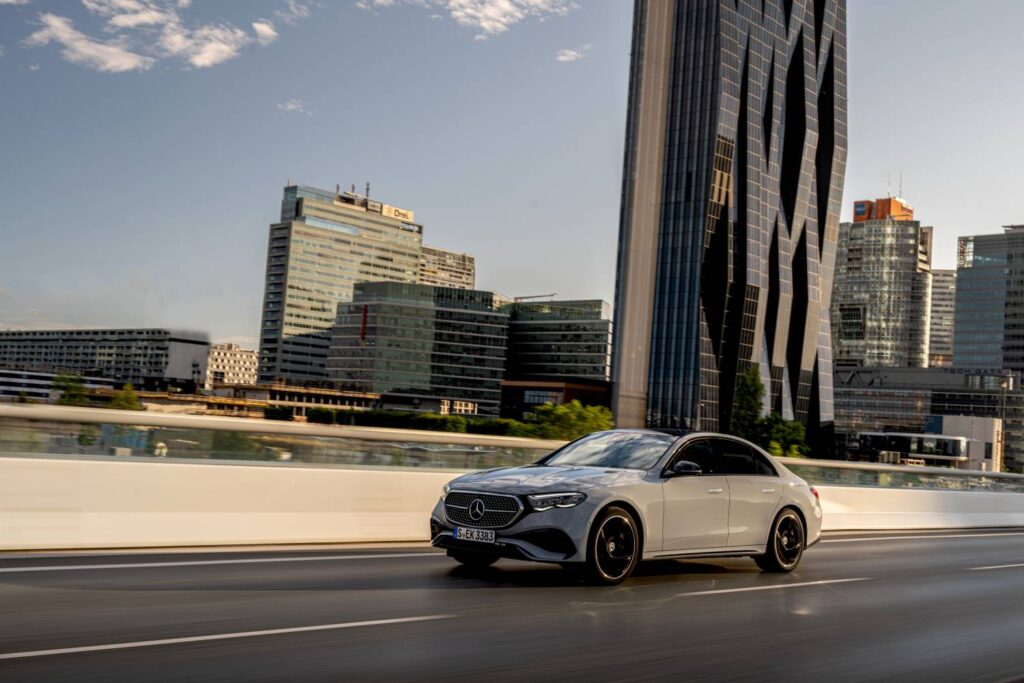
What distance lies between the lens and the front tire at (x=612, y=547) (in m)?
10.0

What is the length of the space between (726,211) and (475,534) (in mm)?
117359

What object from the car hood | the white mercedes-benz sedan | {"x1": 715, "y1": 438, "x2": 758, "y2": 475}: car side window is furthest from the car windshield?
{"x1": 715, "y1": 438, "x2": 758, "y2": 475}: car side window

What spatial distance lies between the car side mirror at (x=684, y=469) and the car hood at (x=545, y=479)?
0.35m

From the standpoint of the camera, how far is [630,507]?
33.9 feet

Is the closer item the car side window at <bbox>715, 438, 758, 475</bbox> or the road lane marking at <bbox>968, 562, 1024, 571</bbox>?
the car side window at <bbox>715, 438, 758, 475</bbox>

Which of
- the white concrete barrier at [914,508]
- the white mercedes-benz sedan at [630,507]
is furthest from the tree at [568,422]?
the white mercedes-benz sedan at [630,507]

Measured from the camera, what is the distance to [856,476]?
2216cm

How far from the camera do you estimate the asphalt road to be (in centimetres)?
613

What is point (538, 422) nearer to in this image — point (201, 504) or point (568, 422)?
point (568, 422)

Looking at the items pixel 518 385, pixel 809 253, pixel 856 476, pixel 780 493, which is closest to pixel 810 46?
pixel 809 253

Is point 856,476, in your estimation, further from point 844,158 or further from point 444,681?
point 844,158

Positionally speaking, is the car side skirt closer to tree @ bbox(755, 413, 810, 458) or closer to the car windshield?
the car windshield

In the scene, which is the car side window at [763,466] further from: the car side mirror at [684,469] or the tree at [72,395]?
the tree at [72,395]

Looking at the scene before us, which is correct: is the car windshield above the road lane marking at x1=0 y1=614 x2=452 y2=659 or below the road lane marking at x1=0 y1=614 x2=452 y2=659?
above
